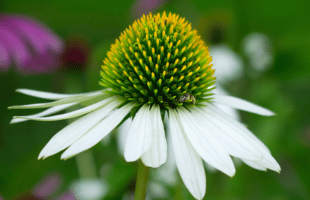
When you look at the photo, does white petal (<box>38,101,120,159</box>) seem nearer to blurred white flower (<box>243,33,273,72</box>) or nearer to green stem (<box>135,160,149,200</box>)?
green stem (<box>135,160,149,200</box>)

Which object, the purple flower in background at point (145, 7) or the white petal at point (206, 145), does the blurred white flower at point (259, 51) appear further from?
the white petal at point (206, 145)

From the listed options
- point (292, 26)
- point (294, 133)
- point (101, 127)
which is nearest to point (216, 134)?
point (101, 127)

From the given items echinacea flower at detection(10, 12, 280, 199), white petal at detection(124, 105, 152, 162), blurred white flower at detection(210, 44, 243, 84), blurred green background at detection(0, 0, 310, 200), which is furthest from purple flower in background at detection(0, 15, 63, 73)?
blurred white flower at detection(210, 44, 243, 84)

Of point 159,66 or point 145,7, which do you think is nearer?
point 159,66

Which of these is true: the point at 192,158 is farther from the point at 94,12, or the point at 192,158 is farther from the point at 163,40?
the point at 94,12

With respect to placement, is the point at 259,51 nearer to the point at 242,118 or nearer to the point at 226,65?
the point at 226,65

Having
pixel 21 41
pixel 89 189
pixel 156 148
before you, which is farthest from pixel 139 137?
pixel 21 41
